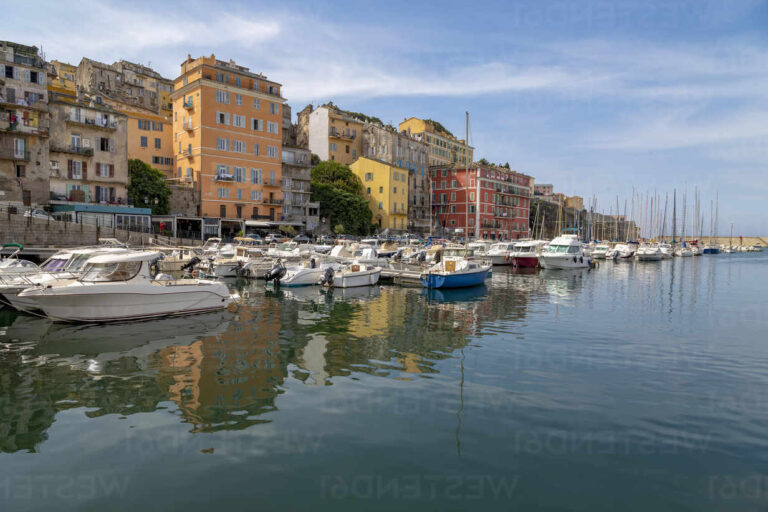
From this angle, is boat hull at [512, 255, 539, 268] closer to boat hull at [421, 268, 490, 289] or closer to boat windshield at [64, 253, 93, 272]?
boat hull at [421, 268, 490, 289]

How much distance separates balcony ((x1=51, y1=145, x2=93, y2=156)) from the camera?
48.8m

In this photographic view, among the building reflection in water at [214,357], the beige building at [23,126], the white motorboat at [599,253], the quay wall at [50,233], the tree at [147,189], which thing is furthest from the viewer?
the white motorboat at [599,253]

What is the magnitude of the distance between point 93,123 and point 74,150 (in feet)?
12.3

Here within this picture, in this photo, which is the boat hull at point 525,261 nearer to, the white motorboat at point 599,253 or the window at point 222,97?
the white motorboat at point 599,253

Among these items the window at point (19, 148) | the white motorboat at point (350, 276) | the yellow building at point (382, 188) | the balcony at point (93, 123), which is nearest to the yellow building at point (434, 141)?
the yellow building at point (382, 188)

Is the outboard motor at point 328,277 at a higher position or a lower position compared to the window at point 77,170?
lower

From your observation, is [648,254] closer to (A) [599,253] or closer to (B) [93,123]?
(A) [599,253]

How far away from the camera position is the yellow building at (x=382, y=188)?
3349 inches

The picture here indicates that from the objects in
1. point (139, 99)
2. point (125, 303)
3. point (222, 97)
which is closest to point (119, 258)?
point (125, 303)

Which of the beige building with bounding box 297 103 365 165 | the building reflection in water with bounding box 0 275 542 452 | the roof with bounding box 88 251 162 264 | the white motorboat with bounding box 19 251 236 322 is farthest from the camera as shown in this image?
the beige building with bounding box 297 103 365 165

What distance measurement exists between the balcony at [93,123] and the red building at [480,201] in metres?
59.2

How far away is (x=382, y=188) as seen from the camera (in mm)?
85312

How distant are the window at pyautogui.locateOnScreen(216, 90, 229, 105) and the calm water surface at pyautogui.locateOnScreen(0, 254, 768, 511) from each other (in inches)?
1831

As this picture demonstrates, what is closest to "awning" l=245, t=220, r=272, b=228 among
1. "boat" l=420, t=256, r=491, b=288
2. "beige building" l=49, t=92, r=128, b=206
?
"beige building" l=49, t=92, r=128, b=206
